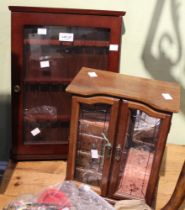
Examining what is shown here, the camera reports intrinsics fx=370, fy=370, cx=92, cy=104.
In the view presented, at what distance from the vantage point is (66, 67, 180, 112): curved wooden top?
1890mm

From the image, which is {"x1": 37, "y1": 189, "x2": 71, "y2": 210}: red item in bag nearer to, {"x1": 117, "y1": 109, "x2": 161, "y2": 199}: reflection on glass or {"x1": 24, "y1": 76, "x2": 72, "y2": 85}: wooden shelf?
{"x1": 117, "y1": 109, "x2": 161, "y2": 199}: reflection on glass

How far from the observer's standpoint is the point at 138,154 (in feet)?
6.82

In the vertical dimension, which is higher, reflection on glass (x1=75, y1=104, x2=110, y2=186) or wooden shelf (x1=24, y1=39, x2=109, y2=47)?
wooden shelf (x1=24, y1=39, x2=109, y2=47)

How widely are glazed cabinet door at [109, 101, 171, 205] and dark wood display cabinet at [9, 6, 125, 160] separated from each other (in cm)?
59

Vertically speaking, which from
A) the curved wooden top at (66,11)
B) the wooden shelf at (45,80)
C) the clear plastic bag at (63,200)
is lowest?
the clear plastic bag at (63,200)

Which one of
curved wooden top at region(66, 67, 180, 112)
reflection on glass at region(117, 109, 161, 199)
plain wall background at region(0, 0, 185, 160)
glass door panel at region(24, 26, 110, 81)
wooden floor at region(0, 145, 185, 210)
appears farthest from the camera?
plain wall background at region(0, 0, 185, 160)

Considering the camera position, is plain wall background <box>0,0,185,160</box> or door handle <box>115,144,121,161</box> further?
plain wall background <box>0,0,185,160</box>

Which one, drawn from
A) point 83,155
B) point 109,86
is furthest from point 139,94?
point 83,155

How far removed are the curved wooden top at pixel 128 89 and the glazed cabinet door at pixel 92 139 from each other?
0.16ft

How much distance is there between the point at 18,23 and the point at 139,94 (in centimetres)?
91

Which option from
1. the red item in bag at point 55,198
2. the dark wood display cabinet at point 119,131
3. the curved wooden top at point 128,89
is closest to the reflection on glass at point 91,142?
the dark wood display cabinet at point 119,131

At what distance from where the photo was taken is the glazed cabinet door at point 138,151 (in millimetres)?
1939

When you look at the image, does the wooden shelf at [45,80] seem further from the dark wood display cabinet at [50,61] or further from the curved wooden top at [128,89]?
the curved wooden top at [128,89]

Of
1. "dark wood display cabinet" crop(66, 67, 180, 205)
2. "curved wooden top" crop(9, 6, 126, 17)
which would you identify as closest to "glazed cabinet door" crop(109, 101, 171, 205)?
"dark wood display cabinet" crop(66, 67, 180, 205)
